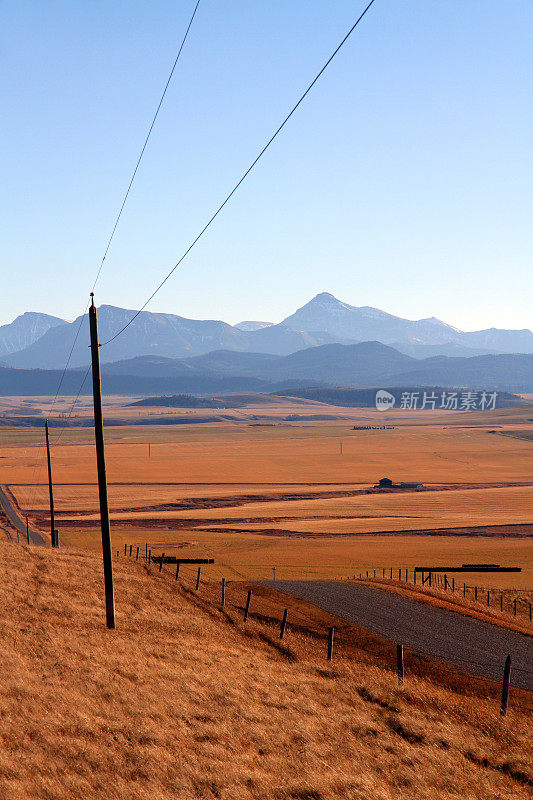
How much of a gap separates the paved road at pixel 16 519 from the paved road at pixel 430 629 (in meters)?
24.6

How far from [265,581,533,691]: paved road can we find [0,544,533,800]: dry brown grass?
3478 millimetres

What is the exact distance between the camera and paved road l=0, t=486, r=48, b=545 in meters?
54.2

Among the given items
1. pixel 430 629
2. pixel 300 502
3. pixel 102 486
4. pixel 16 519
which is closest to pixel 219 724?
pixel 102 486

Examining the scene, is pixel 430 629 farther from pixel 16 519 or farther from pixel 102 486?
pixel 16 519

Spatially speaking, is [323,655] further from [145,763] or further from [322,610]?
[145,763]

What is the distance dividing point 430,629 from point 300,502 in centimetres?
5498

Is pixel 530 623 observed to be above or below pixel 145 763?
below

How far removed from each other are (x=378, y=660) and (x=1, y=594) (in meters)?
12.4

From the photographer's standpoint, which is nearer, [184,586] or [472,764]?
[472,764]

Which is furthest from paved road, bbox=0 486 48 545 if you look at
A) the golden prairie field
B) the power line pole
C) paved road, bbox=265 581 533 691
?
the power line pole

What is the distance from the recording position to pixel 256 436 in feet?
640

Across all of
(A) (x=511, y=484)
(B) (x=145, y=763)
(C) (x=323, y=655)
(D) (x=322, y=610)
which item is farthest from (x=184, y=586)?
(A) (x=511, y=484)

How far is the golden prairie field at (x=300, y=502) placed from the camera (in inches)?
2048

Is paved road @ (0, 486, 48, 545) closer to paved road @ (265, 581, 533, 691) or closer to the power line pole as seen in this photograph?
paved road @ (265, 581, 533, 691)
